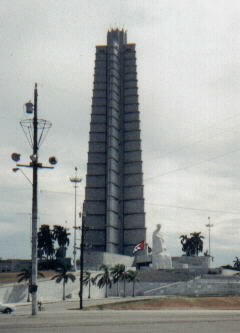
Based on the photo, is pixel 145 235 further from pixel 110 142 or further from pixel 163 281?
pixel 163 281

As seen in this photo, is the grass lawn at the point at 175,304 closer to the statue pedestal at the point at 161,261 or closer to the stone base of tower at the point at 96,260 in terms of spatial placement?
the statue pedestal at the point at 161,261

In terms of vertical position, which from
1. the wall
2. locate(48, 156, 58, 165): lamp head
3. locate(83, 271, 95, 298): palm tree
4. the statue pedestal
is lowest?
the wall

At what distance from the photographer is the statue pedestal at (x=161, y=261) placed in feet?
288

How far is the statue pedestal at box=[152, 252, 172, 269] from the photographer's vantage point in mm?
87894

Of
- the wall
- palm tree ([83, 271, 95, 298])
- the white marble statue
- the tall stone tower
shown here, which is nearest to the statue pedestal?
the white marble statue

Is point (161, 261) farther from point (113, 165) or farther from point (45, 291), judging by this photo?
point (113, 165)

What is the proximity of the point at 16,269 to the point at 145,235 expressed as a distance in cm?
2771

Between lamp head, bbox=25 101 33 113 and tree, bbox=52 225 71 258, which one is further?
tree, bbox=52 225 71 258

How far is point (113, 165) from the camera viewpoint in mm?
107875

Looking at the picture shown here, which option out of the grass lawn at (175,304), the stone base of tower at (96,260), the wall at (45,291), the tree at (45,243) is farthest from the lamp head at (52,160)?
the tree at (45,243)

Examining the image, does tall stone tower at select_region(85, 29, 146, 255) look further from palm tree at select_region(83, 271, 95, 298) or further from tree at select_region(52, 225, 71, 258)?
palm tree at select_region(83, 271, 95, 298)

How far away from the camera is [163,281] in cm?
7569

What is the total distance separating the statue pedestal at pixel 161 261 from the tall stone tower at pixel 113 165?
633 inches

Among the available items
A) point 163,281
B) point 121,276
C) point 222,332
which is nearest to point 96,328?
point 222,332
